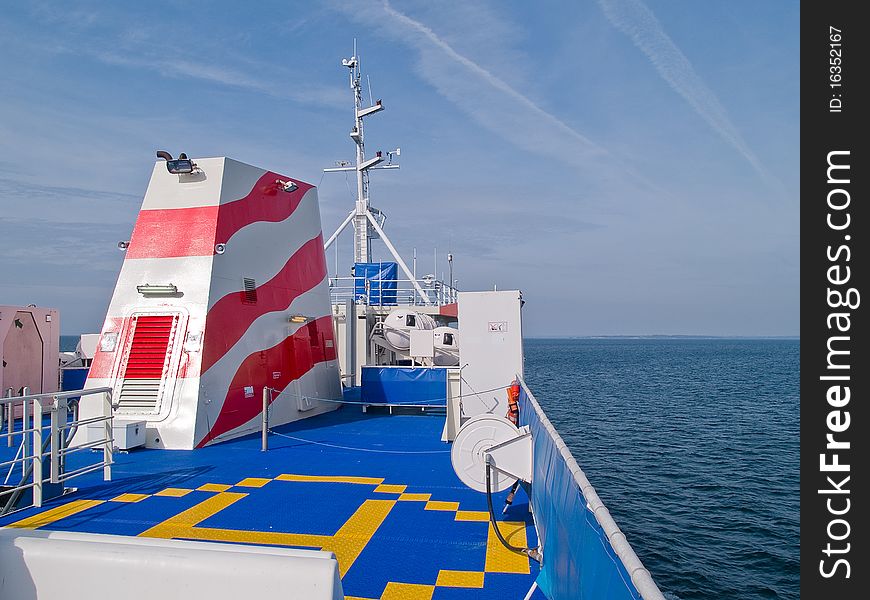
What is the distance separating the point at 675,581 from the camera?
36.7ft

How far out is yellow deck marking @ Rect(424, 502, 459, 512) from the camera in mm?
6664

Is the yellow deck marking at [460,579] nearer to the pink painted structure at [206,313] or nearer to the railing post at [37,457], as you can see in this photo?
the railing post at [37,457]

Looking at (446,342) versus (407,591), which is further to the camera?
(446,342)

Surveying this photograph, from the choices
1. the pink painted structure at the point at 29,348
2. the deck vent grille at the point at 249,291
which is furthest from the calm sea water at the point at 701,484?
the pink painted structure at the point at 29,348

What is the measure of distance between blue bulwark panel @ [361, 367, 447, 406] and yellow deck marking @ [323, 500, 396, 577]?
738cm

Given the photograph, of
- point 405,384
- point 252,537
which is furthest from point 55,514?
point 405,384

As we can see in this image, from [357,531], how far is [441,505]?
1174 millimetres

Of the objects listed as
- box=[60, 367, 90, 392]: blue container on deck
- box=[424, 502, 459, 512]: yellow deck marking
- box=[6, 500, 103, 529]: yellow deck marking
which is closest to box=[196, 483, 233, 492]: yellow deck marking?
box=[6, 500, 103, 529]: yellow deck marking

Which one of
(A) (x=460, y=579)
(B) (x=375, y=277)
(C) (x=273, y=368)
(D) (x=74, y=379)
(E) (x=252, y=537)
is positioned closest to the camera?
(A) (x=460, y=579)

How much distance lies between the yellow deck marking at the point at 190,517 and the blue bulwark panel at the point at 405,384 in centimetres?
724

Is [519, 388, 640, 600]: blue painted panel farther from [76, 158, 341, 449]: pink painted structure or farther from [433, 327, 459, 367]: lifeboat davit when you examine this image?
[433, 327, 459, 367]: lifeboat davit

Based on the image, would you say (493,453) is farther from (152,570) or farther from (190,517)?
(152,570)

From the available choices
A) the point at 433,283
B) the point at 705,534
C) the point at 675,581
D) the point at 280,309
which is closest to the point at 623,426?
the point at 433,283

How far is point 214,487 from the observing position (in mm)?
7574
